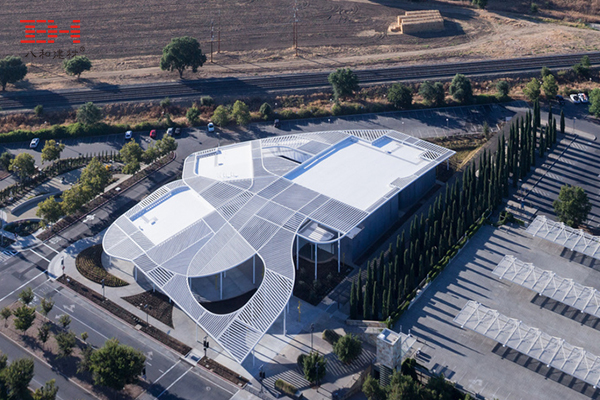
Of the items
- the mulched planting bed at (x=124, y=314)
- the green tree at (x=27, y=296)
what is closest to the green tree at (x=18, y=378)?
the green tree at (x=27, y=296)

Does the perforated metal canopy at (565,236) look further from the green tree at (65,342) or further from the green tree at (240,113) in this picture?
the green tree at (65,342)

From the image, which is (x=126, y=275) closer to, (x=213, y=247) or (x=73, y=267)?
(x=73, y=267)

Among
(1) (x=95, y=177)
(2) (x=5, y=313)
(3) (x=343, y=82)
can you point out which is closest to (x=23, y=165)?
(1) (x=95, y=177)

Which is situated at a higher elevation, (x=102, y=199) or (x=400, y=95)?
(x=400, y=95)

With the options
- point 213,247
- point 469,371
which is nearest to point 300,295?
point 213,247

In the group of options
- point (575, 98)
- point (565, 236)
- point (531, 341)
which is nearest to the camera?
point (531, 341)

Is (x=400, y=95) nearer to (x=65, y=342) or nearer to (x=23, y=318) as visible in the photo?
(x=65, y=342)

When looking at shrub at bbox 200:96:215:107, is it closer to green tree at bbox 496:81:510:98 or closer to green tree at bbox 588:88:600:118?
green tree at bbox 496:81:510:98
